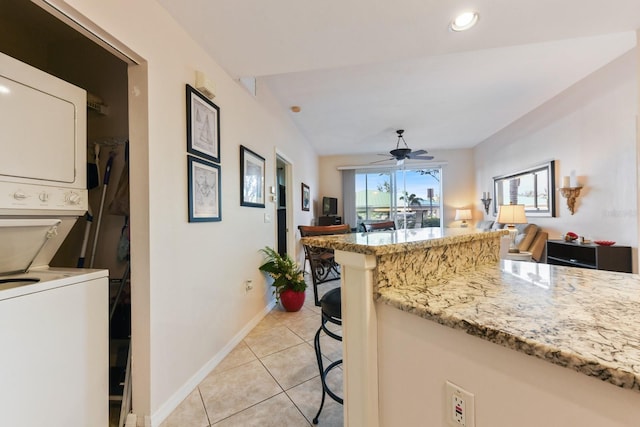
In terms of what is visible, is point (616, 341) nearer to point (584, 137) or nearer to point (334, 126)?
point (584, 137)

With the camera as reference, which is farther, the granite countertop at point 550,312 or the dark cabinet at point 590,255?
the dark cabinet at point 590,255

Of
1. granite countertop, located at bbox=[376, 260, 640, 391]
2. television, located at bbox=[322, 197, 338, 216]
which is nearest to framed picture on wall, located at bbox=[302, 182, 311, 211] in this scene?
television, located at bbox=[322, 197, 338, 216]

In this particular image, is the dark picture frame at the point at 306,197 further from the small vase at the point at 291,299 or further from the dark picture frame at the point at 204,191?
the dark picture frame at the point at 204,191

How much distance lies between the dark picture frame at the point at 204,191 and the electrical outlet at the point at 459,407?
164cm

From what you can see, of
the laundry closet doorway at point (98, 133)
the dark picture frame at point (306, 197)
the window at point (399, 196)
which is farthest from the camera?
the window at point (399, 196)

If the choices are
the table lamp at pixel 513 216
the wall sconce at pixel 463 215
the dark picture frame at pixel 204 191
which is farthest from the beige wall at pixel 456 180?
the dark picture frame at pixel 204 191

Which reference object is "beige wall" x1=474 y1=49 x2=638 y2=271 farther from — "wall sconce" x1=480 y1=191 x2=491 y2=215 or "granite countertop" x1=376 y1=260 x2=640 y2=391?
"granite countertop" x1=376 y1=260 x2=640 y2=391

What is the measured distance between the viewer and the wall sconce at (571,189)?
10.6 ft

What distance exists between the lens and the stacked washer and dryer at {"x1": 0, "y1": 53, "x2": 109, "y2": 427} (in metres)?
1.03

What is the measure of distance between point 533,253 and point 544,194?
2.98 feet

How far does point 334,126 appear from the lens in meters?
4.52

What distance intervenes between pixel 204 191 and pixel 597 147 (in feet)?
13.5

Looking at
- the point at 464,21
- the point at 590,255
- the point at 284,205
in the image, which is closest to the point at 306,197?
the point at 284,205

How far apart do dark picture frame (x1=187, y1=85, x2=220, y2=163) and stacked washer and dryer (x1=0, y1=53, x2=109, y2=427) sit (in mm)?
527
